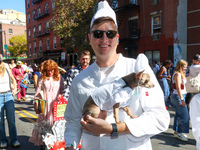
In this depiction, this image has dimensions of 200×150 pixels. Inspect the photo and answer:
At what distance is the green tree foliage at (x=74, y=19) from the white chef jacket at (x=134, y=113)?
15620 mm

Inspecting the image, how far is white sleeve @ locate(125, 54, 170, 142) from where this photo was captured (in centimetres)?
125

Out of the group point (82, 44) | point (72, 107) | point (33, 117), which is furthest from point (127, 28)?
point (72, 107)

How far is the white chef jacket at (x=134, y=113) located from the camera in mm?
1265

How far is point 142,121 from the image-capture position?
1.26 meters

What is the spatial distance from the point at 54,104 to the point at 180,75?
3.51 meters

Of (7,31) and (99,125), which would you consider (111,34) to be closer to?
(99,125)

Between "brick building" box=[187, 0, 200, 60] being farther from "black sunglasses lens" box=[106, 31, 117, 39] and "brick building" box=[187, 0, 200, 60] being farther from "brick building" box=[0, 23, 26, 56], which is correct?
"brick building" box=[0, 23, 26, 56]

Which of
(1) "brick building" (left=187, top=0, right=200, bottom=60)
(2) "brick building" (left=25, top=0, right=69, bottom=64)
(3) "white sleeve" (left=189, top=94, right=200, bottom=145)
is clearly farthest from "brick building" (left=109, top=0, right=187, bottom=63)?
(3) "white sleeve" (left=189, top=94, right=200, bottom=145)

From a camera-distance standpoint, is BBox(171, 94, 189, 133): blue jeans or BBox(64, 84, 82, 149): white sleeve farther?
BBox(171, 94, 189, 133): blue jeans

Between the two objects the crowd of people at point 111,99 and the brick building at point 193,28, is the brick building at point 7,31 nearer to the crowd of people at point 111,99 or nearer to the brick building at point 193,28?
the brick building at point 193,28

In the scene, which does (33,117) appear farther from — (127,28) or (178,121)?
(127,28)

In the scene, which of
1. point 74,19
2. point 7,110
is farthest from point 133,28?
point 7,110

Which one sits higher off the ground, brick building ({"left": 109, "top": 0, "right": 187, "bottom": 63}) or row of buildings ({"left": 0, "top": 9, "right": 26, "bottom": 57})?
row of buildings ({"left": 0, "top": 9, "right": 26, "bottom": 57})

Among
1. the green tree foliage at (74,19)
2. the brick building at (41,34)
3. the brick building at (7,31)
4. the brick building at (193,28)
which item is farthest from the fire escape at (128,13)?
the brick building at (7,31)
